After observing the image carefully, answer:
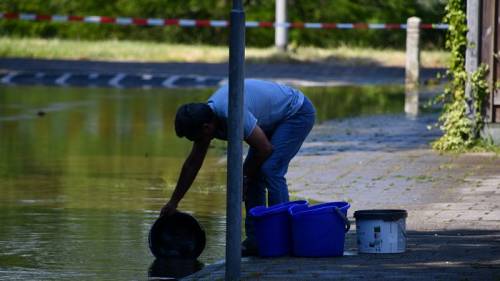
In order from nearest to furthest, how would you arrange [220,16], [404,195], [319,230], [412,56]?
1. [319,230]
2. [404,195]
3. [412,56]
4. [220,16]

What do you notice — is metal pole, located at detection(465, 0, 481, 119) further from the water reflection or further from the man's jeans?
the water reflection

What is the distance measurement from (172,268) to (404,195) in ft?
11.5

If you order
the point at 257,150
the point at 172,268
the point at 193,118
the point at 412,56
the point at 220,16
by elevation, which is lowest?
the point at 220,16

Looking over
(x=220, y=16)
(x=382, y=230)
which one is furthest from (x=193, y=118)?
(x=220, y=16)

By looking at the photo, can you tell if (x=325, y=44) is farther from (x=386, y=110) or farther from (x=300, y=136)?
(x=300, y=136)

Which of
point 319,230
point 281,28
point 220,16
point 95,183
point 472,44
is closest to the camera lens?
point 319,230

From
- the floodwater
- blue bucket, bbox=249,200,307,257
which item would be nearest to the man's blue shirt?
blue bucket, bbox=249,200,307,257

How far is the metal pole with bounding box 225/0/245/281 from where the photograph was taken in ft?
26.0

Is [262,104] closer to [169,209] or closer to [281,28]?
[169,209]

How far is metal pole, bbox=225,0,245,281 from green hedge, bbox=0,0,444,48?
3447cm

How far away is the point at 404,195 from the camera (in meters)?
12.4

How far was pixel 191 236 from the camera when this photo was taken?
966 cm

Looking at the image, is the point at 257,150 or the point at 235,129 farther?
the point at 257,150

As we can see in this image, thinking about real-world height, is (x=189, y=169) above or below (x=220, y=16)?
above
